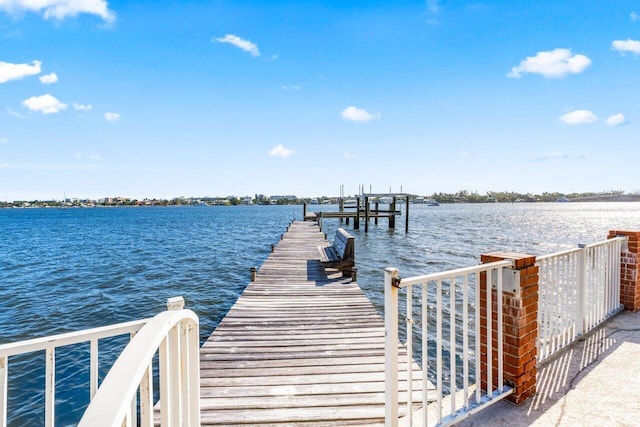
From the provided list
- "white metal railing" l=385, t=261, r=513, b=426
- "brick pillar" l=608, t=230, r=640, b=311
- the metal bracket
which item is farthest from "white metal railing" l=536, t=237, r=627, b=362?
"white metal railing" l=385, t=261, r=513, b=426

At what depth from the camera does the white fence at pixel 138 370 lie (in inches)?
32.9

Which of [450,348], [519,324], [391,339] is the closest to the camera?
[391,339]

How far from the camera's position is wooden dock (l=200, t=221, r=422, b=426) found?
3.26 meters

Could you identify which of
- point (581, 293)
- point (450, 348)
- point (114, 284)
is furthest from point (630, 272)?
point (114, 284)

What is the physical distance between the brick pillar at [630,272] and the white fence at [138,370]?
572 cm

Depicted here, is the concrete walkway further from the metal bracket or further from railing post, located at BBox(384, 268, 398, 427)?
the metal bracket

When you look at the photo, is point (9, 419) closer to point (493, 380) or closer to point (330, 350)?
point (330, 350)

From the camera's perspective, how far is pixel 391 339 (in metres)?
2.17

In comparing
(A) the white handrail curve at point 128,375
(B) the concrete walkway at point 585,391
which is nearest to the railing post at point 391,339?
(B) the concrete walkway at point 585,391

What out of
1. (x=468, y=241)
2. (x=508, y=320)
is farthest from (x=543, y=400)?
(x=468, y=241)

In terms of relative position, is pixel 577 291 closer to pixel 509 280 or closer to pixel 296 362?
pixel 509 280

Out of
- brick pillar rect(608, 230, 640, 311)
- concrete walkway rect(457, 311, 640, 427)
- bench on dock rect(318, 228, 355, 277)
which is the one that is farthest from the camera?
bench on dock rect(318, 228, 355, 277)

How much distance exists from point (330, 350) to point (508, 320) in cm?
256

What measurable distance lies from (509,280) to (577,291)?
1.91 metres
